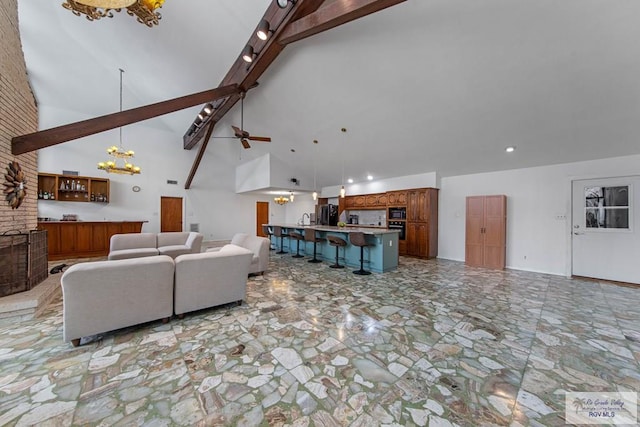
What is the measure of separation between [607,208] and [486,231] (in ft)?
6.69

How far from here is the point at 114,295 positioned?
2.48m

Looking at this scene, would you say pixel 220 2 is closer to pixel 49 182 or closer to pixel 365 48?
pixel 365 48

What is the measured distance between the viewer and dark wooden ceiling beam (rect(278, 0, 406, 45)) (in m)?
2.55

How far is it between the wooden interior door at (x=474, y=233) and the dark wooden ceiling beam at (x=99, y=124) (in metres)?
6.24

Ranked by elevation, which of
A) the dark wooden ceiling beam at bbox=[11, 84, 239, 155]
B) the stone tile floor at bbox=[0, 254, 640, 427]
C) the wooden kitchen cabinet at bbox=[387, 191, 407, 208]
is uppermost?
the dark wooden ceiling beam at bbox=[11, 84, 239, 155]

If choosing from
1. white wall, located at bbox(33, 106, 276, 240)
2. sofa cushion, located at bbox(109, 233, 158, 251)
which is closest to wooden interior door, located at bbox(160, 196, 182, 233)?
white wall, located at bbox(33, 106, 276, 240)

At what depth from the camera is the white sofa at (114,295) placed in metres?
2.30

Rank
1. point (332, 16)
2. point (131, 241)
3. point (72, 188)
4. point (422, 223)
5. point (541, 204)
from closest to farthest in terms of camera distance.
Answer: point (332, 16), point (541, 204), point (131, 241), point (422, 223), point (72, 188)

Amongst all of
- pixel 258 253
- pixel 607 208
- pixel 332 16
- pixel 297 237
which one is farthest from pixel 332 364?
pixel 607 208

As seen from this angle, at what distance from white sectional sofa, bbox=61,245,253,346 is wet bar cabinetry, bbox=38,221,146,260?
585 cm

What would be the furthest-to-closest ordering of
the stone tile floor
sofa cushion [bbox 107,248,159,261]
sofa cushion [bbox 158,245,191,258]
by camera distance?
1. sofa cushion [bbox 158,245,191,258]
2. sofa cushion [bbox 107,248,159,261]
3. the stone tile floor

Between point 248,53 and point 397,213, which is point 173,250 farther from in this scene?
point 397,213

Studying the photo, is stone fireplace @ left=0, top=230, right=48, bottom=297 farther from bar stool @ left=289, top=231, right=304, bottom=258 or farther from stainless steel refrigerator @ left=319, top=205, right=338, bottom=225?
stainless steel refrigerator @ left=319, top=205, right=338, bottom=225

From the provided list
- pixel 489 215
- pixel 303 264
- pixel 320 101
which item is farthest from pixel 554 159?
pixel 303 264
